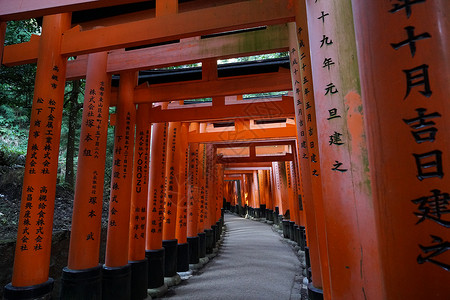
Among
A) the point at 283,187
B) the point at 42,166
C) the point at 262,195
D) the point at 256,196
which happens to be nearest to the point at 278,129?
the point at 42,166

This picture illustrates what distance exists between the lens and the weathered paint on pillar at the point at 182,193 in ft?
23.9

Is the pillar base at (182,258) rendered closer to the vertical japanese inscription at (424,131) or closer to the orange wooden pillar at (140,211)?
the orange wooden pillar at (140,211)

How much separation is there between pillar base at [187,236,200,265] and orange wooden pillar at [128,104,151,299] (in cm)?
316

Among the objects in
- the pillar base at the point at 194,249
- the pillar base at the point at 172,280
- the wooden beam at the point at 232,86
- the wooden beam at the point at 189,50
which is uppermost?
the wooden beam at the point at 189,50

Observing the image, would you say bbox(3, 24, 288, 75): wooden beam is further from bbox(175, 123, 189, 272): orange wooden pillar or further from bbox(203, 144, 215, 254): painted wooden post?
bbox(203, 144, 215, 254): painted wooden post

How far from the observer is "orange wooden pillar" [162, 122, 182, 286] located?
6.24m

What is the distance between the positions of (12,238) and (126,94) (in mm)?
3334

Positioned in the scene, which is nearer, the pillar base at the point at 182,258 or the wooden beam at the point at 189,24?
the wooden beam at the point at 189,24

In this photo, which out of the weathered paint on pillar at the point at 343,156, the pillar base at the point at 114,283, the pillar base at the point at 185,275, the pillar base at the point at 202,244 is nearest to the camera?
the weathered paint on pillar at the point at 343,156

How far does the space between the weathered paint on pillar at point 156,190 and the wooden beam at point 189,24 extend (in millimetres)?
2713

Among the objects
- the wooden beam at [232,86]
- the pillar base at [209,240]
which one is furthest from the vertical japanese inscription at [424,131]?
the pillar base at [209,240]

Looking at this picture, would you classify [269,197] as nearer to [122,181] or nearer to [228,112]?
[228,112]

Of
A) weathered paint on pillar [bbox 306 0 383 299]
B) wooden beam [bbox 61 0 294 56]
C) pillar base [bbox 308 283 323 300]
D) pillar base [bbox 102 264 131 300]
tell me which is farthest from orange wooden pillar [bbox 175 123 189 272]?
weathered paint on pillar [bbox 306 0 383 299]

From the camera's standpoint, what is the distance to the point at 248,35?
3.54 meters
